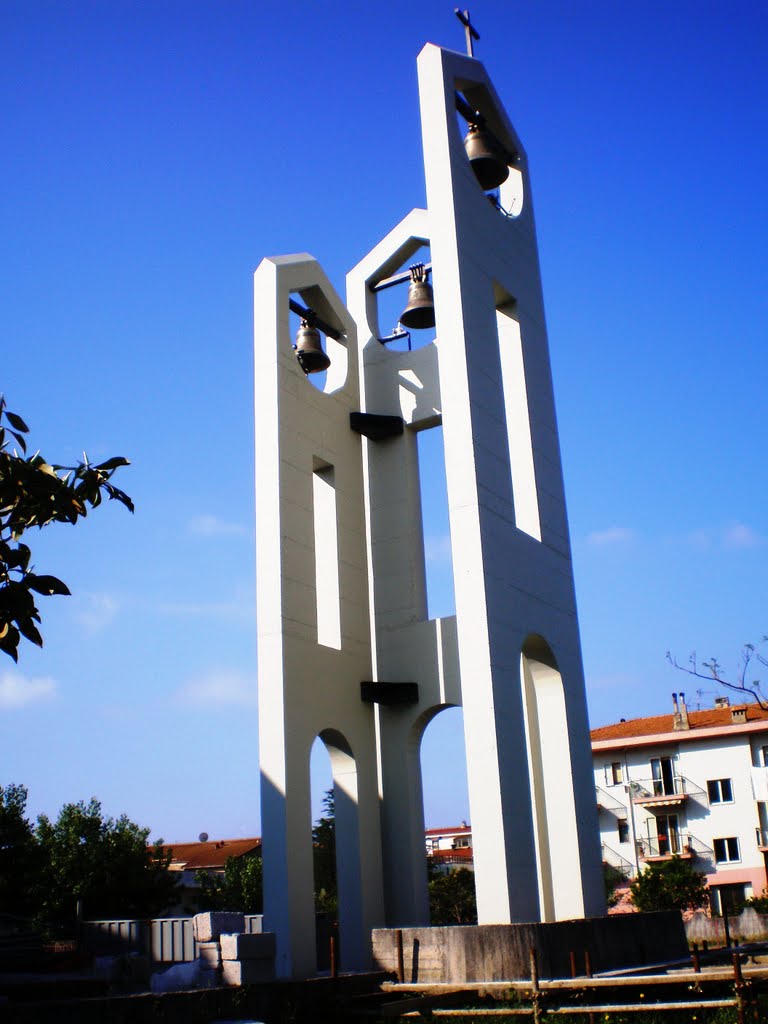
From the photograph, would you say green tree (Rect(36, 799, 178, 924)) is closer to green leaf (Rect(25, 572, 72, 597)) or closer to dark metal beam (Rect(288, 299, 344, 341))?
dark metal beam (Rect(288, 299, 344, 341))

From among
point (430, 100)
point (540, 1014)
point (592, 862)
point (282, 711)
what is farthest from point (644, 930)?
point (430, 100)

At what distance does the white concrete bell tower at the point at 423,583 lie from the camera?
44.3 ft

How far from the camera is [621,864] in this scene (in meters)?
43.4

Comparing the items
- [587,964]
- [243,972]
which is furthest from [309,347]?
[587,964]

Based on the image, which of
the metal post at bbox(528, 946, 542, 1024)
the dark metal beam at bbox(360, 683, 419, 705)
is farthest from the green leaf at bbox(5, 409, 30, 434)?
the dark metal beam at bbox(360, 683, 419, 705)

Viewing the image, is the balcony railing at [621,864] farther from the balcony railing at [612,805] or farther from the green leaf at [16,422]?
the green leaf at [16,422]

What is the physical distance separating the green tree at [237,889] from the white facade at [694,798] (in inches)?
532

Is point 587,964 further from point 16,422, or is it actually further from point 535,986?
point 16,422

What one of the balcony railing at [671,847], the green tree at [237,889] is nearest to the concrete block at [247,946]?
the green tree at [237,889]

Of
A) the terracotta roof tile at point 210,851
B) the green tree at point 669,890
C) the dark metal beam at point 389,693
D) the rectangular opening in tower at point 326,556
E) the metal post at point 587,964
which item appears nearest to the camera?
the metal post at point 587,964

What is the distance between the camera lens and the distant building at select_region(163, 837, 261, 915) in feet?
156

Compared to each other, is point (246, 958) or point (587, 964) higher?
point (246, 958)

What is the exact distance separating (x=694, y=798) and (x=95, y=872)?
75.0 feet

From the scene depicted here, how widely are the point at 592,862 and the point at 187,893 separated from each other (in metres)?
36.9
